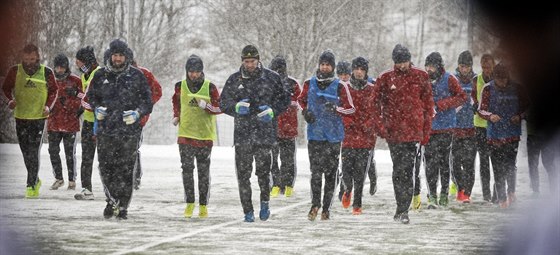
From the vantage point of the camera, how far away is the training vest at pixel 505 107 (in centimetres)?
1299

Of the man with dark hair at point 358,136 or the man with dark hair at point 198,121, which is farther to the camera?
the man with dark hair at point 358,136

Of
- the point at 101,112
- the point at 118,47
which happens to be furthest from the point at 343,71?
the point at 101,112

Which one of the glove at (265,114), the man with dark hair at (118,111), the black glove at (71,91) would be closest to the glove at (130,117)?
the man with dark hair at (118,111)

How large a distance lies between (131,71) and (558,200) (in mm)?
5340

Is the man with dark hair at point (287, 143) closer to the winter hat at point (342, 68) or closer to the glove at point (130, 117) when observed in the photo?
the winter hat at point (342, 68)

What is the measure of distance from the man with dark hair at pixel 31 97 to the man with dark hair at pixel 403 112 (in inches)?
179

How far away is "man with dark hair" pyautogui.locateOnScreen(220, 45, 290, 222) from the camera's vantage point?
11258 mm

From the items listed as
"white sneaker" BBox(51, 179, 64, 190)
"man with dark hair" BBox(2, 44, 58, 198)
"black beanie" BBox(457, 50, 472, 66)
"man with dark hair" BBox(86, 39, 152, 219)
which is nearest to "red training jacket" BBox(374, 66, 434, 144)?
"black beanie" BBox(457, 50, 472, 66)

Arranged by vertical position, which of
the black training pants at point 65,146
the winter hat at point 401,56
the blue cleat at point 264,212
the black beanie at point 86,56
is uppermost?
the black beanie at point 86,56

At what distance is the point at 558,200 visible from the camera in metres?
13.2

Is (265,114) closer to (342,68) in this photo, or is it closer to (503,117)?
(342,68)

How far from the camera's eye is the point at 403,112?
37.2 ft

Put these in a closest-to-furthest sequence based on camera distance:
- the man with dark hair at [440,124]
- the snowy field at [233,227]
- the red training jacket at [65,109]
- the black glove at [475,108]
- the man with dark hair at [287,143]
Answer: the snowy field at [233,227]
the man with dark hair at [440,124]
the black glove at [475,108]
the red training jacket at [65,109]
the man with dark hair at [287,143]

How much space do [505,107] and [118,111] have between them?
4.64 meters
